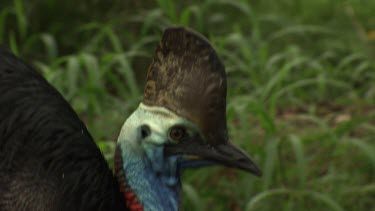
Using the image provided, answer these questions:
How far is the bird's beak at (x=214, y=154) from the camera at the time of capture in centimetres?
367

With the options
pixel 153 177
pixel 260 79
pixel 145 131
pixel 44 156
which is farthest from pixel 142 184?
pixel 260 79

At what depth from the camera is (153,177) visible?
12.3 ft

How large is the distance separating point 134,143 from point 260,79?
268 cm

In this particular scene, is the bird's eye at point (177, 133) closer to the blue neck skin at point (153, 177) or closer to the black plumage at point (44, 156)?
the blue neck skin at point (153, 177)

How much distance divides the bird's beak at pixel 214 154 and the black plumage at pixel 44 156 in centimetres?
25

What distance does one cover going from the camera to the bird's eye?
3646 millimetres

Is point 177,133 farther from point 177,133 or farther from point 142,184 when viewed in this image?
point 142,184

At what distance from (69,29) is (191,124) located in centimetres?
358

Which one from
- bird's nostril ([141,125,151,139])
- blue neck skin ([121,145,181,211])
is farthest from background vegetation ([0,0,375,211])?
bird's nostril ([141,125,151,139])

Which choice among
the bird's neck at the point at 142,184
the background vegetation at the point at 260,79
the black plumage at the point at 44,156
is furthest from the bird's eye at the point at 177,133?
the background vegetation at the point at 260,79

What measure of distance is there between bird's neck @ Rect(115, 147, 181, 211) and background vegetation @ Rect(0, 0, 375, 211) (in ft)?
4.01

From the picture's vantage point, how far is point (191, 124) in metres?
3.65

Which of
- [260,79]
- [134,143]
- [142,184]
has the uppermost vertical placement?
[134,143]

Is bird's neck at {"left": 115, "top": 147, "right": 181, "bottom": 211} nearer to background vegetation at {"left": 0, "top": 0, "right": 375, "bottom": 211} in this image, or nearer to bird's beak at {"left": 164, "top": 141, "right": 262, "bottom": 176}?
bird's beak at {"left": 164, "top": 141, "right": 262, "bottom": 176}
